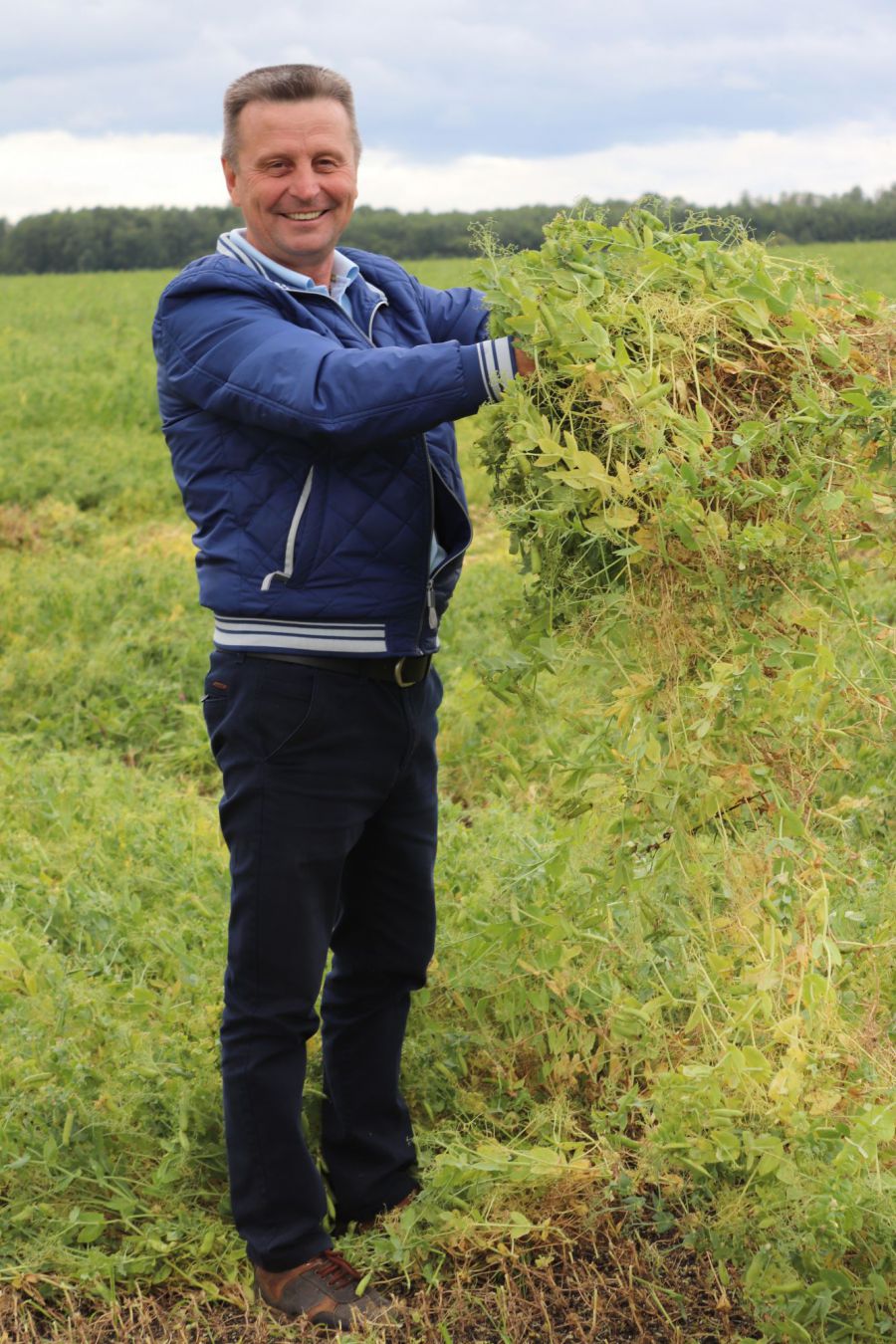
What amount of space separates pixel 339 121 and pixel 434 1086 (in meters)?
Answer: 2.12

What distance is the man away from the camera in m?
2.28

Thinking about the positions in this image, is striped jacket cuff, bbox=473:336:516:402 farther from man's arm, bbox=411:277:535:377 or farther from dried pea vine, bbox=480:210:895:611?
man's arm, bbox=411:277:535:377

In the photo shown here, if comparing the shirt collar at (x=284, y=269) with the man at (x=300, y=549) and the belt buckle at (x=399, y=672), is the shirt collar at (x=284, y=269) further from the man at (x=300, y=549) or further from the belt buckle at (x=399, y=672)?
the belt buckle at (x=399, y=672)

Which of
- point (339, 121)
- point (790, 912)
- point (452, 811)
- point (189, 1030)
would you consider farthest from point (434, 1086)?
point (339, 121)

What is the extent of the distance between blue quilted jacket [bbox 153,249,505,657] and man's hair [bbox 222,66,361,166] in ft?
0.93

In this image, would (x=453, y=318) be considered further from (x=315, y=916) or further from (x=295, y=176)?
(x=315, y=916)

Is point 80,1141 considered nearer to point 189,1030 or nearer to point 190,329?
point 189,1030

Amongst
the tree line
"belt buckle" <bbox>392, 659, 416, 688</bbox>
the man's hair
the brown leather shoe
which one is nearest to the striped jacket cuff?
"belt buckle" <bbox>392, 659, 416, 688</bbox>

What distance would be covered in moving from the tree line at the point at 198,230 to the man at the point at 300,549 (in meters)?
37.0

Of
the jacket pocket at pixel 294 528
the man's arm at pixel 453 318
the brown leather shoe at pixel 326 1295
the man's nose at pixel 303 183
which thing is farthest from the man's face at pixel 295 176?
the brown leather shoe at pixel 326 1295

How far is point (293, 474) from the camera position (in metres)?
2.39

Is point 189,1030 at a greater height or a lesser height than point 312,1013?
lesser

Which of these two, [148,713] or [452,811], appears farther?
[148,713]

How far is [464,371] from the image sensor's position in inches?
86.2
